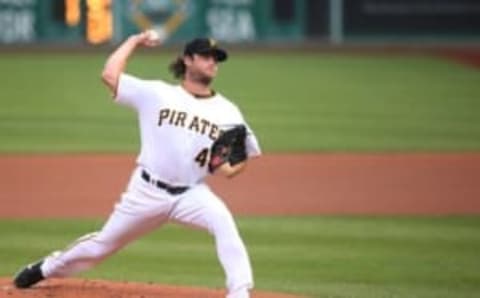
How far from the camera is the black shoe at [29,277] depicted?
8086 mm

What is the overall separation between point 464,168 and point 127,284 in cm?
650

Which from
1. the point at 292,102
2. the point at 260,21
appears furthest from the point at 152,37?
the point at 260,21

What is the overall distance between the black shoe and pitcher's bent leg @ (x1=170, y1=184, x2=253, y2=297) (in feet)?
3.17

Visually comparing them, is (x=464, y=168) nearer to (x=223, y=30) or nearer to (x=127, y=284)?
(x=127, y=284)

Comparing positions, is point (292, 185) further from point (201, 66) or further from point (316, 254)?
point (201, 66)

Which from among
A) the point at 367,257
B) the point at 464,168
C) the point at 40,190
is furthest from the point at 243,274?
the point at 464,168

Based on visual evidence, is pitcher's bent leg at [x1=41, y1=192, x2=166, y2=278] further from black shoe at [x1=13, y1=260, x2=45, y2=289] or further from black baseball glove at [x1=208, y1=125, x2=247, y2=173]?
black baseball glove at [x1=208, y1=125, x2=247, y2=173]

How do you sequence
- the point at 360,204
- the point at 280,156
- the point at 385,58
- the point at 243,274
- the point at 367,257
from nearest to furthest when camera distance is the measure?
the point at 243,274
the point at 367,257
the point at 360,204
the point at 280,156
the point at 385,58

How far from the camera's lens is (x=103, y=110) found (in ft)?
64.9

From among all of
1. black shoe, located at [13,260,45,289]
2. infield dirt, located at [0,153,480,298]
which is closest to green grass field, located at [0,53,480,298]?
infield dirt, located at [0,153,480,298]

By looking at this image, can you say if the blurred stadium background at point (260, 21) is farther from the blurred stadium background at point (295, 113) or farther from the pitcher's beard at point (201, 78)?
the pitcher's beard at point (201, 78)

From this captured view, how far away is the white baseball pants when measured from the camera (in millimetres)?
7434

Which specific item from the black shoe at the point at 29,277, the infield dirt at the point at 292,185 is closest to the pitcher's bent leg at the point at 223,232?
the black shoe at the point at 29,277

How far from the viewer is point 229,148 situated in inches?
297
